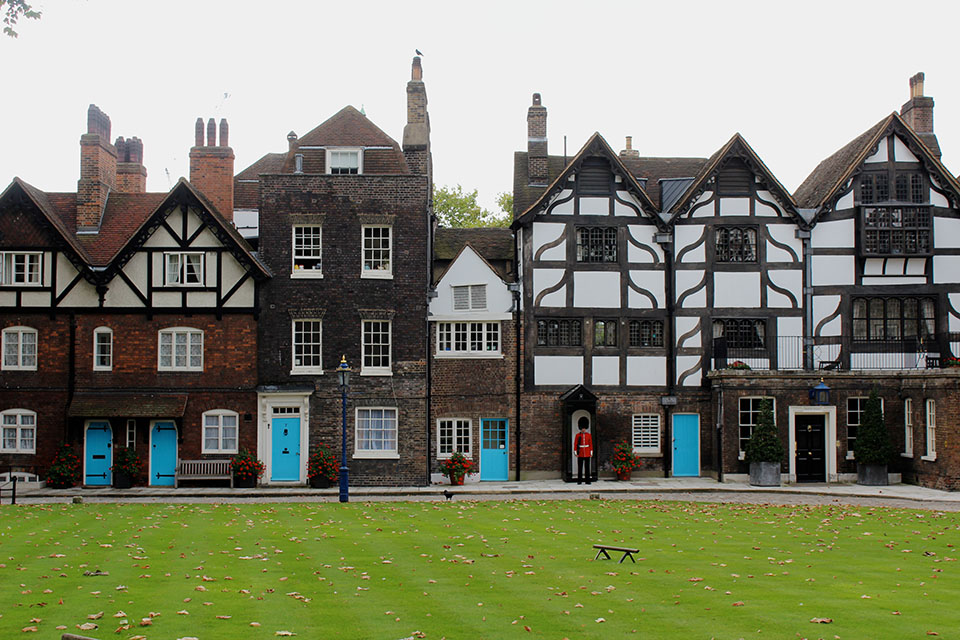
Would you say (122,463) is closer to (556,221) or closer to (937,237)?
(556,221)

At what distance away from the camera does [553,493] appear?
1121 inches

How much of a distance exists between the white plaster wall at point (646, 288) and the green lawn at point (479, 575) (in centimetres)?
1216

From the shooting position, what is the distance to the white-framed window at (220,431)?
31328 mm

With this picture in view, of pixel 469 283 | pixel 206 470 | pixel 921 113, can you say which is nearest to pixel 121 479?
pixel 206 470

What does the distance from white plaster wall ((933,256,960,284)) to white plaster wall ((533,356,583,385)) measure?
12668mm

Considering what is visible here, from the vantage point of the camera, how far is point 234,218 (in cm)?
3638

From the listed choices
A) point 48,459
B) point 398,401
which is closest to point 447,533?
point 398,401

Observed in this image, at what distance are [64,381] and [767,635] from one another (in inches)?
1083

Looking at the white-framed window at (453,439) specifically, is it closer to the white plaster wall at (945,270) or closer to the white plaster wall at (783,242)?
the white plaster wall at (783,242)

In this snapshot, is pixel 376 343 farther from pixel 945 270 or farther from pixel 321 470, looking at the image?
pixel 945 270

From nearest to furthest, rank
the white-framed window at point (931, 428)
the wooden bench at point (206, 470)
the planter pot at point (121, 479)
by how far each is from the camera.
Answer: the white-framed window at point (931, 428)
the planter pot at point (121, 479)
the wooden bench at point (206, 470)

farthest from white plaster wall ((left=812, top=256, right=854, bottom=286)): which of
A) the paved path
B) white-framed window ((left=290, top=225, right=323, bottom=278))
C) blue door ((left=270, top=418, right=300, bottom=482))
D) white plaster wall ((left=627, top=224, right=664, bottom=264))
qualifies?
blue door ((left=270, top=418, right=300, bottom=482))

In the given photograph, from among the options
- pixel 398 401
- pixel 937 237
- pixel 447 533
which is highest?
pixel 937 237

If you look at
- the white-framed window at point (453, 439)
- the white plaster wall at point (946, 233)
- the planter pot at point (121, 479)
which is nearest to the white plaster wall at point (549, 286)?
the white-framed window at point (453, 439)
